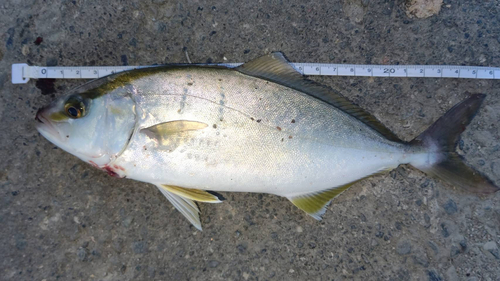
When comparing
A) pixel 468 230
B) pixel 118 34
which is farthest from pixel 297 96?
pixel 468 230

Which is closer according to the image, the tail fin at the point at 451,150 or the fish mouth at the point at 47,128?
the fish mouth at the point at 47,128

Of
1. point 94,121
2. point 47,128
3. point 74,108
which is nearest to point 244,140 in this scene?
point 94,121

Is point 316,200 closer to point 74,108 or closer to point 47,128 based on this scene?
point 74,108

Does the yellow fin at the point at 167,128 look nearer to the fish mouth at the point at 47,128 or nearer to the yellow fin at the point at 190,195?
the yellow fin at the point at 190,195

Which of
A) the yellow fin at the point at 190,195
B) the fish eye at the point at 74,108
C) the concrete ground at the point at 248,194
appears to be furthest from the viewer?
the concrete ground at the point at 248,194

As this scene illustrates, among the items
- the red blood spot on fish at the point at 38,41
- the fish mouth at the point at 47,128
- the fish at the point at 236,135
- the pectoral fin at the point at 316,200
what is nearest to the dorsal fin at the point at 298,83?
the fish at the point at 236,135

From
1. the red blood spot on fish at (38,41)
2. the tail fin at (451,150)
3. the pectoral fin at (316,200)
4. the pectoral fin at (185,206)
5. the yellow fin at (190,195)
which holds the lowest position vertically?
the pectoral fin at (185,206)
